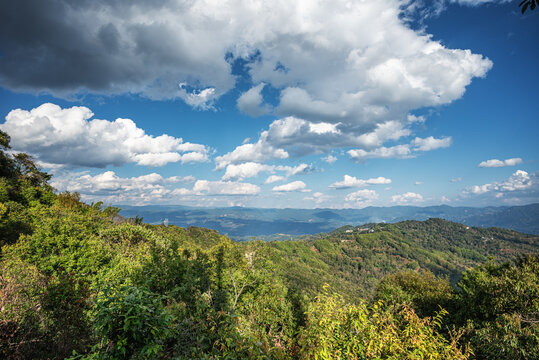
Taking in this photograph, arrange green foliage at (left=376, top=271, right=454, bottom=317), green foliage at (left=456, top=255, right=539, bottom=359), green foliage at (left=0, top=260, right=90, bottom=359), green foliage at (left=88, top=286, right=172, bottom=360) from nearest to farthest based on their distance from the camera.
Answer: green foliage at (left=88, top=286, right=172, bottom=360), green foliage at (left=0, top=260, right=90, bottom=359), green foliage at (left=456, top=255, right=539, bottom=359), green foliage at (left=376, top=271, right=454, bottom=317)

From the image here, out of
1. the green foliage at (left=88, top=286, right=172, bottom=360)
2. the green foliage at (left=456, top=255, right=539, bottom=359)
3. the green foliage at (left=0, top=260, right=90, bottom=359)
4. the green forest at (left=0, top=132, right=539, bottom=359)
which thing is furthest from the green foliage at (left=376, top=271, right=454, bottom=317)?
the green foliage at (left=88, top=286, right=172, bottom=360)

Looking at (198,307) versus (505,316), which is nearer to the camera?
(198,307)

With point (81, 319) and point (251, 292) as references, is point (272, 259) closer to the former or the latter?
point (251, 292)

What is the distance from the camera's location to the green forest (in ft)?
15.6

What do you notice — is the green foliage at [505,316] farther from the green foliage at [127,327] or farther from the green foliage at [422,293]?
the green foliage at [127,327]

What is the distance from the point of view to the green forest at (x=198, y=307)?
15.6 feet

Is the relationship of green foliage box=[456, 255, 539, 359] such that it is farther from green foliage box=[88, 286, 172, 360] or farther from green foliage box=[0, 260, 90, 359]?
green foliage box=[0, 260, 90, 359]

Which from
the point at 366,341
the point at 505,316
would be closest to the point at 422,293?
the point at 505,316

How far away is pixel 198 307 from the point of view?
41.0ft

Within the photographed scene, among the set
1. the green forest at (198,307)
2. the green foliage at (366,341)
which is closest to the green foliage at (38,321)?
the green forest at (198,307)

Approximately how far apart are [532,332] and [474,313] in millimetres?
8956

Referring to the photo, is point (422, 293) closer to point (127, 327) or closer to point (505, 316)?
point (505, 316)

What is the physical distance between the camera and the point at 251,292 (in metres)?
20.2

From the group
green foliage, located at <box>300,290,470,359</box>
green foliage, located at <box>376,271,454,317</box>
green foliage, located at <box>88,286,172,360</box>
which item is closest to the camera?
green foliage, located at <box>88,286,172,360</box>
